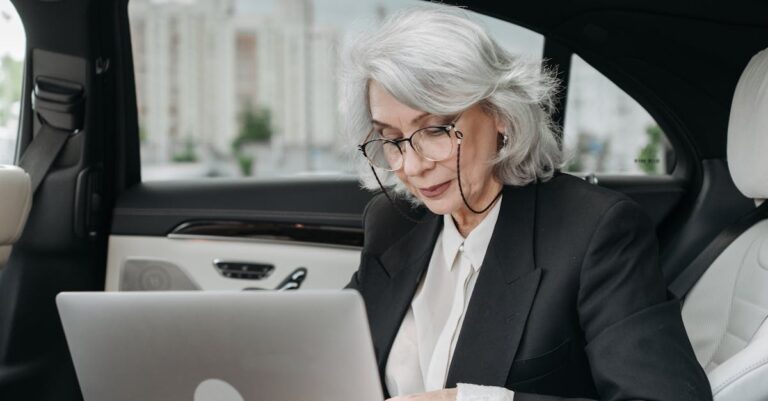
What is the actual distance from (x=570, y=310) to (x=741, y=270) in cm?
60

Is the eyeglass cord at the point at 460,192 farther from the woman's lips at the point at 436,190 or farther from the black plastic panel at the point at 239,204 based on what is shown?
the black plastic panel at the point at 239,204

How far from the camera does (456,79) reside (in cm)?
130

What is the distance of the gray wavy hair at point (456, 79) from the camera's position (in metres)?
1.30

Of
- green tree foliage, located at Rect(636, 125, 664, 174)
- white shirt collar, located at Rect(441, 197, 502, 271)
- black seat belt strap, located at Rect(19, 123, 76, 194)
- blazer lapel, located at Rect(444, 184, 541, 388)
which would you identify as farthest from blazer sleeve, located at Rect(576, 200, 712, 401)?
black seat belt strap, located at Rect(19, 123, 76, 194)

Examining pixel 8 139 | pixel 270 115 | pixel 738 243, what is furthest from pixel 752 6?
pixel 270 115

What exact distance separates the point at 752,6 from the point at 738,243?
0.52 metres

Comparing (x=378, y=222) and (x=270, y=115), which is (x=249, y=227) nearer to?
(x=378, y=222)

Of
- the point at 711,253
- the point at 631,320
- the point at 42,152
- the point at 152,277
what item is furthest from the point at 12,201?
the point at 711,253

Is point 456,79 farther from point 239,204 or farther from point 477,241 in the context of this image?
point 239,204

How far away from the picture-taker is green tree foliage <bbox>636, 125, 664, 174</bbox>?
2381 mm

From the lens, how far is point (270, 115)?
88.8 ft

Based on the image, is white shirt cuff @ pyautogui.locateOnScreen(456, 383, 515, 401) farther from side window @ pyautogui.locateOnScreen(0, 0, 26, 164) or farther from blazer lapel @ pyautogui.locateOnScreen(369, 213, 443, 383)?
side window @ pyautogui.locateOnScreen(0, 0, 26, 164)

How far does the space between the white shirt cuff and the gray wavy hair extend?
380 mm

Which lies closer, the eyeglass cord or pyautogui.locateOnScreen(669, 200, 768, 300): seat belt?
the eyeglass cord
